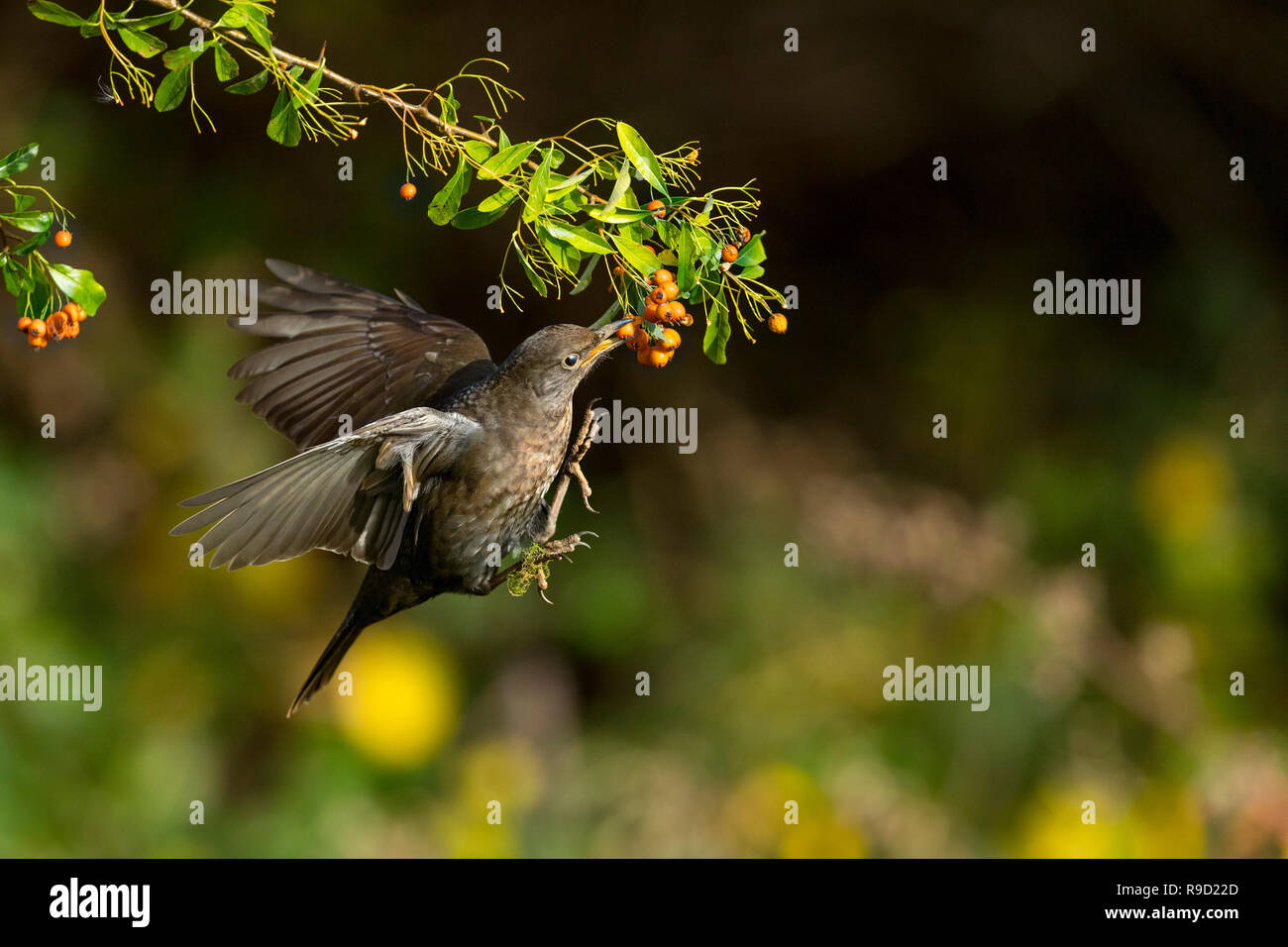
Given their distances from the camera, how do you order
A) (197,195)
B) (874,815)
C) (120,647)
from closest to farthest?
1. (874,815)
2. (120,647)
3. (197,195)

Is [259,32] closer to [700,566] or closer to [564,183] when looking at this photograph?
[564,183]

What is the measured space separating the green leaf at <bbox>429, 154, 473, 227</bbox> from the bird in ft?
0.88

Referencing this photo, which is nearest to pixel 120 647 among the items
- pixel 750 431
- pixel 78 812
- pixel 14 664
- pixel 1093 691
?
pixel 14 664

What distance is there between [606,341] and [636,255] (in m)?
0.26

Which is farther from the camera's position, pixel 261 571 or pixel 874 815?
pixel 261 571

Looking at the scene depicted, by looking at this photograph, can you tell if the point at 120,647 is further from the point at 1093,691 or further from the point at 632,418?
the point at 1093,691

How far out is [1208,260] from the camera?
5.14m

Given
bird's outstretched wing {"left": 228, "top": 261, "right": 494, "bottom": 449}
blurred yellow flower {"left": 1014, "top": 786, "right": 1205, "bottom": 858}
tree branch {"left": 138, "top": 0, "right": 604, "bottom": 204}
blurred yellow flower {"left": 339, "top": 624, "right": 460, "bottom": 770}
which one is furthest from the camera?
blurred yellow flower {"left": 339, "top": 624, "right": 460, "bottom": 770}

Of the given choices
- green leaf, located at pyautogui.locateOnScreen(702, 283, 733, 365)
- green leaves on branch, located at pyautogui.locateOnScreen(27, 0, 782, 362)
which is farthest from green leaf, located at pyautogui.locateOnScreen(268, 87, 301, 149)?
green leaf, located at pyautogui.locateOnScreen(702, 283, 733, 365)

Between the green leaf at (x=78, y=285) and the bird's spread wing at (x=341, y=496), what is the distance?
0.29m

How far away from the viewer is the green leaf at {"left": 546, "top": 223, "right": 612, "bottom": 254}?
1.36 m

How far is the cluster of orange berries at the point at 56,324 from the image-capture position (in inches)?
60.1

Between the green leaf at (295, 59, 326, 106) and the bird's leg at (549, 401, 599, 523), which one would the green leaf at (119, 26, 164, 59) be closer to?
the green leaf at (295, 59, 326, 106)

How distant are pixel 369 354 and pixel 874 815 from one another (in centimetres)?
218
